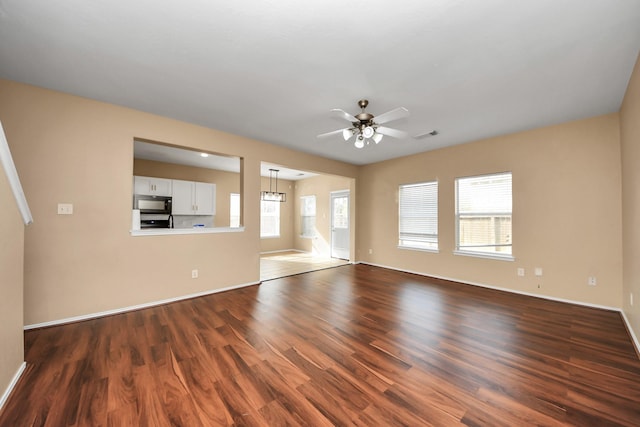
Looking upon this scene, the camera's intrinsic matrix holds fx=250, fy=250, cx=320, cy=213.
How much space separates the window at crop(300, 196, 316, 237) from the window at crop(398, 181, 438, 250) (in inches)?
133

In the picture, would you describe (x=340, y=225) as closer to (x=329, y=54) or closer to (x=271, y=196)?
(x=271, y=196)

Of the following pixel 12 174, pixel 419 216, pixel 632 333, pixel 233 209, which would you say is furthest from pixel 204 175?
pixel 632 333

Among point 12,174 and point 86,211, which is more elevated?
point 12,174

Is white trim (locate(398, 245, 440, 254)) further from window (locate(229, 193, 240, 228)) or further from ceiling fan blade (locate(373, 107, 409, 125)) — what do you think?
window (locate(229, 193, 240, 228))

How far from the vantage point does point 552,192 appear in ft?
12.3

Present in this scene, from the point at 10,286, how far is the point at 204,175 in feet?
17.9

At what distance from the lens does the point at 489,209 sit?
14.5ft

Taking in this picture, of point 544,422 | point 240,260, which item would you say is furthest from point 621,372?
point 240,260

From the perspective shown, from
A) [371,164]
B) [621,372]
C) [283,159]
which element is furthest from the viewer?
[371,164]

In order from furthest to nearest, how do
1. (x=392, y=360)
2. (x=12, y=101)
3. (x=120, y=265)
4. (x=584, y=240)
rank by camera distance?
1. (x=584, y=240)
2. (x=120, y=265)
3. (x=12, y=101)
4. (x=392, y=360)

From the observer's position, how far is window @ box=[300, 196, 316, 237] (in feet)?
27.7

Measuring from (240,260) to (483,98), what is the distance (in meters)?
4.19

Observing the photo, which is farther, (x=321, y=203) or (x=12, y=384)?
(x=321, y=203)

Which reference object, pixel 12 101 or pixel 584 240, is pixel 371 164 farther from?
pixel 12 101
